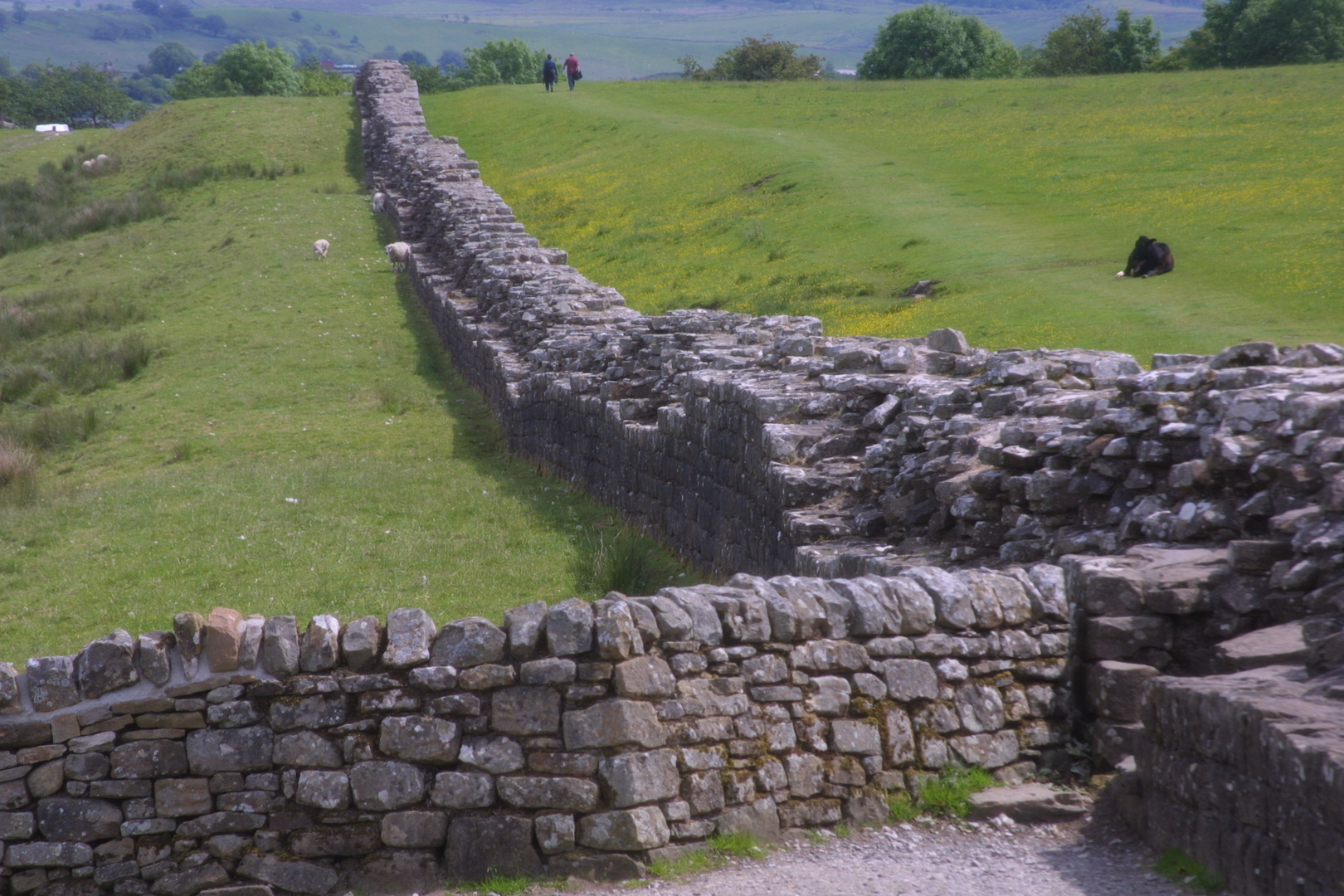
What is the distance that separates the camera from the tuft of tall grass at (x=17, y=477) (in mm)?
14062

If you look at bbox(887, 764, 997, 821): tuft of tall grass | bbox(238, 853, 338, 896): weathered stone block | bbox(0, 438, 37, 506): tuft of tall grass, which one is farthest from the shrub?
bbox(238, 853, 338, 896): weathered stone block

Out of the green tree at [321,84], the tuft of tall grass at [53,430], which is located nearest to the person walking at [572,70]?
the green tree at [321,84]

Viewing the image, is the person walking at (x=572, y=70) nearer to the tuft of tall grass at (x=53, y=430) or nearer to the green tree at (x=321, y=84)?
the green tree at (x=321, y=84)

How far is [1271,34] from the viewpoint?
1971 inches

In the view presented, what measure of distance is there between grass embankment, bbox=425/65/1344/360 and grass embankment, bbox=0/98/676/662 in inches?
202

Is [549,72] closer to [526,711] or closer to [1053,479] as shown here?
[1053,479]

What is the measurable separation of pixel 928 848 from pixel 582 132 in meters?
38.2

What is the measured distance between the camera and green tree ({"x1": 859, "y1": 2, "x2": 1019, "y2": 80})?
62.1 metres

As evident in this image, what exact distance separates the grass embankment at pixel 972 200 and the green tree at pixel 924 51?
57.6 feet

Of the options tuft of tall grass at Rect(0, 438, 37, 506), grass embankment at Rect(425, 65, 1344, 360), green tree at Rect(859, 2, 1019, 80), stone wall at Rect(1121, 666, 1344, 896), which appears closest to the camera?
stone wall at Rect(1121, 666, 1344, 896)

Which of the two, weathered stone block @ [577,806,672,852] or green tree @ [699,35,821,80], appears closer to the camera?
weathered stone block @ [577,806,672,852]

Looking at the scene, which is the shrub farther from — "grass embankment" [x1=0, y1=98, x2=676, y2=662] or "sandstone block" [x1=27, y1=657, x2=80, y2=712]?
"sandstone block" [x1=27, y1=657, x2=80, y2=712]

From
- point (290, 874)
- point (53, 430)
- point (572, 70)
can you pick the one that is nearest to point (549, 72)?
point (572, 70)

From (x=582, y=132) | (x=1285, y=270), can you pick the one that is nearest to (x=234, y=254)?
(x=582, y=132)
